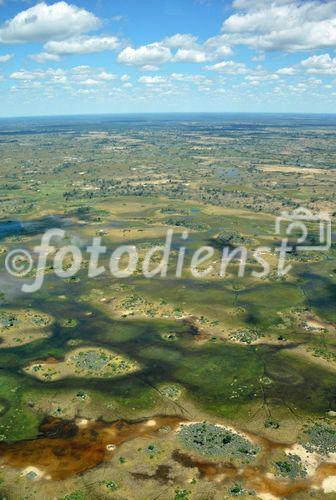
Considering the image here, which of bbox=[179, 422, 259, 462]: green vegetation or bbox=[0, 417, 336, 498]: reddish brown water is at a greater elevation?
bbox=[179, 422, 259, 462]: green vegetation

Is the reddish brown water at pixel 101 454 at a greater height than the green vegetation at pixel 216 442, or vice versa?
the green vegetation at pixel 216 442

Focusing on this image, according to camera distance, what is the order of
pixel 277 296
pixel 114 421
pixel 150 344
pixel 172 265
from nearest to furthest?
pixel 114 421 → pixel 150 344 → pixel 277 296 → pixel 172 265

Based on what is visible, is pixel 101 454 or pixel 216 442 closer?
pixel 101 454

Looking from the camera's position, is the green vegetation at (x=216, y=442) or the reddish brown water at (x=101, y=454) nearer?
the reddish brown water at (x=101, y=454)

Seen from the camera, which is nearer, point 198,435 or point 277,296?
point 198,435

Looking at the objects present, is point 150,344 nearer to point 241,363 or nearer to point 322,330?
point 241,363

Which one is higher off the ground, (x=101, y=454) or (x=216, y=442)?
(x=216, y=442)

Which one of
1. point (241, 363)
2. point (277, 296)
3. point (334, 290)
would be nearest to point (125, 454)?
point (241, 363)

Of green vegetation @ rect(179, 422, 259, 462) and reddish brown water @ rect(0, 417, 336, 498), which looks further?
green vegetation @ rect(179, 422, 259, 462)

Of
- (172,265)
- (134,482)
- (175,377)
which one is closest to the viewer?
(134,482)
